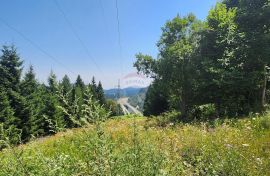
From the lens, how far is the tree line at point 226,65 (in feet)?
63.7

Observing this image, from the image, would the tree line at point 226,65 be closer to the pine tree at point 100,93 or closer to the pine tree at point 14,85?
the pine tree at point 14,85

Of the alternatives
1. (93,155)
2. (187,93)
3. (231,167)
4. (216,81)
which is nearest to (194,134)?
Answer: (231,167)

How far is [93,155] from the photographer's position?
3.36 meters

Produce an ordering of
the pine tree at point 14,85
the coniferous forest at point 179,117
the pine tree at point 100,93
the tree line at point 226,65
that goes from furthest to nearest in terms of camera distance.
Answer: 1. the pine tree at point 100,93
2. the pine tree at point 14,85
3. the tree line at point 226,65
4. the coniferous forest at point 179,117

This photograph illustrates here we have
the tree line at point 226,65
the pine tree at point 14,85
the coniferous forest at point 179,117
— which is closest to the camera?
the coniferous forest at point 179,117

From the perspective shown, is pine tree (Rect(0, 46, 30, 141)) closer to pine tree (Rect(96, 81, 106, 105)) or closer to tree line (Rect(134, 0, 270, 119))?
tree line (Rect(134, 0, 270, 119))

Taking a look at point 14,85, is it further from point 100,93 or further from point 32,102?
point 100,93

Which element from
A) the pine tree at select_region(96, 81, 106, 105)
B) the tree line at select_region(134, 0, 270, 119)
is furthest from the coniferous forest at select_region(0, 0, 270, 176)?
the pine tree at select_region(96, 81, 106, 105)

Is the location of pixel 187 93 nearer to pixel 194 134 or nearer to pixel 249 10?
pixel 249 10

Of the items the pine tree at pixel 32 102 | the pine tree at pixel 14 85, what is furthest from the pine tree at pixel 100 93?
the pine tree at pixel 14 85

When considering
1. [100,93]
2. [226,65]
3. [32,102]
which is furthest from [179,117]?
[100,93]

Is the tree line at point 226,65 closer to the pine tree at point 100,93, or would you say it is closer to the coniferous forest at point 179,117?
the coniferous forest at point 179,117

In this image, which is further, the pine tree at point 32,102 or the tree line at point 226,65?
the pine tree at point 32,102

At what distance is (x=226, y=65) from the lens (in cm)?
2027
